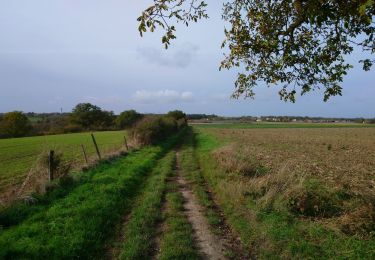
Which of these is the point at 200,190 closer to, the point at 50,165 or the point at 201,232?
the point at 201,232

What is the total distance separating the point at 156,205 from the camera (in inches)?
435

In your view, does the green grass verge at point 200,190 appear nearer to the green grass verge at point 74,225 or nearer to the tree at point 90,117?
the green grass verge at point 74,225

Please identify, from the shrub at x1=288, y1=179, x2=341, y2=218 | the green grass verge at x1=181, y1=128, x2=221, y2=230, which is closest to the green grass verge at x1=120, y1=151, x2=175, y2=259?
the green grass verge at x1=181, y1=128, x2=221, y2=230

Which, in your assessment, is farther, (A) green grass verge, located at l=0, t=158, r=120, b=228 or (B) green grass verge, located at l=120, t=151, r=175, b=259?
(A) green grass verge, located at l=0, t=158, r=120, b=228

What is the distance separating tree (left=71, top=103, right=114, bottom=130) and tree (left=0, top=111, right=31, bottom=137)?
1975 cm

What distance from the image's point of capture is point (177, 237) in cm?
807

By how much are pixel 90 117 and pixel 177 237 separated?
11670 cm

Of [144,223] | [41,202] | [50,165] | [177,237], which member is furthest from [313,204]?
[50,165]

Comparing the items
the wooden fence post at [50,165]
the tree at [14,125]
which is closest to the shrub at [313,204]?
the wooden fence post at [50,165]

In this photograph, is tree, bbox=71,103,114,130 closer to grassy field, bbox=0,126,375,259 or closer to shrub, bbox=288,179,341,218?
grassy field, bbox=0,126,375,259

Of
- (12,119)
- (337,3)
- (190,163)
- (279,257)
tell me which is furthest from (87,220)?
(12,119)

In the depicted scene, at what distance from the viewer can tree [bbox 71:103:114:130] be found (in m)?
118

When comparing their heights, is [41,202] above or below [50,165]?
below

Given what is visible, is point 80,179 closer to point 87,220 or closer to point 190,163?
point 87,220
